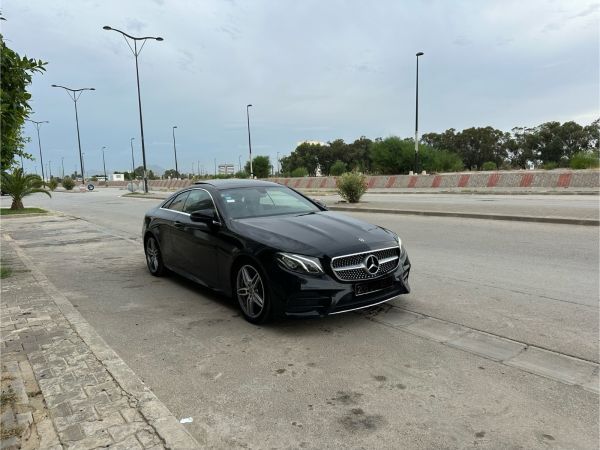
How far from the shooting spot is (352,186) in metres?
19.4

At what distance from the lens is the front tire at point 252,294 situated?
4789 mm

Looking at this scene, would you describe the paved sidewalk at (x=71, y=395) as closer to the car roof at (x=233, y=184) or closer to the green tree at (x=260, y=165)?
the car roof at (x=233, y=184)

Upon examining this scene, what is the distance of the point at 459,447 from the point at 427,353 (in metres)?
1.38

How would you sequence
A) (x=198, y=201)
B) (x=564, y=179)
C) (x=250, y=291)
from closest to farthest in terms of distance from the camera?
(x=250, y=291) < (x=198, y=201) < (x=564, y=179)

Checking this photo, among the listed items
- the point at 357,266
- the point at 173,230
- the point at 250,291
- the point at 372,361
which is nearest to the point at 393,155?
the point at 173,230

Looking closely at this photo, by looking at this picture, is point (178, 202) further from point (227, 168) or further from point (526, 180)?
point (227, 168)

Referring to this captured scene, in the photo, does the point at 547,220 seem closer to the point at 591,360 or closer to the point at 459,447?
the point at 591,360

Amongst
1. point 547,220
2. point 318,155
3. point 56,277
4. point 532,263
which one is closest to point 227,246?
point 56,277

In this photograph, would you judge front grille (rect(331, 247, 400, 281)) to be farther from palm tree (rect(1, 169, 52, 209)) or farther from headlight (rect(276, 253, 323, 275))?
palm tree (rect(1, 169, 52, 209))

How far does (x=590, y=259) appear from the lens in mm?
7629

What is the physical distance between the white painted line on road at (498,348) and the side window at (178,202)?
306cm

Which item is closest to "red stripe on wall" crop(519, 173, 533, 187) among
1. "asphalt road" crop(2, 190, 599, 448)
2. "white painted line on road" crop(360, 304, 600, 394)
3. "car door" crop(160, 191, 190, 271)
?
"asphalt road" crop(2, 190, 599, 448)

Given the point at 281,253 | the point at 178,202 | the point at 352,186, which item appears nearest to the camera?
the point at 281,253

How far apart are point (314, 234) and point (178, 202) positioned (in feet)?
9.37
